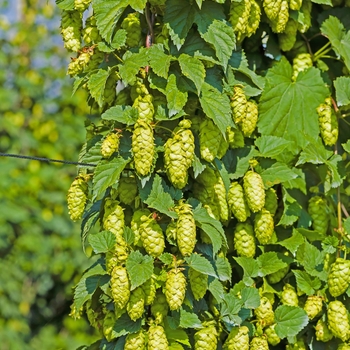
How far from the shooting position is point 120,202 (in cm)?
209

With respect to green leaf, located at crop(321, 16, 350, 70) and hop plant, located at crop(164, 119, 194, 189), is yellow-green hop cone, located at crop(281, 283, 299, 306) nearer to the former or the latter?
hop plant, located at crop(164, 119, 194, 189)

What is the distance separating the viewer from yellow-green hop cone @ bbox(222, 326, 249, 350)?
2.15m

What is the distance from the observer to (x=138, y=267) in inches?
75.2

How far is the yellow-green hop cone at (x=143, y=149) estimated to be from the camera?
74.2 inches

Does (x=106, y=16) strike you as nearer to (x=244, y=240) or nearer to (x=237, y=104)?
(x=237, y=104)

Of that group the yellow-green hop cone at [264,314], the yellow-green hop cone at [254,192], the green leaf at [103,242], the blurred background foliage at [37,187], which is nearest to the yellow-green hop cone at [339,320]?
the yellow-green hop cone at [264,314]

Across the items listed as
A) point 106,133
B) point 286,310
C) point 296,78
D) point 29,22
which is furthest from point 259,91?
point 29,22

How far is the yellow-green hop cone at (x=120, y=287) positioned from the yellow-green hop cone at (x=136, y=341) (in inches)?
5.5

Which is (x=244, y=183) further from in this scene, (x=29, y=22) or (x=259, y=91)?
(x=29, y=22)

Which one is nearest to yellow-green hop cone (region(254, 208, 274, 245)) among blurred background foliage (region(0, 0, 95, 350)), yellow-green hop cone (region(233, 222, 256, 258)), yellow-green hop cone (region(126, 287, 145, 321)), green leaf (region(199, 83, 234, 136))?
yellow-green hop cone (region(233, 222, 256, 258))

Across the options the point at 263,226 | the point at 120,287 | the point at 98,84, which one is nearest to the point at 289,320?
the point at 263,226

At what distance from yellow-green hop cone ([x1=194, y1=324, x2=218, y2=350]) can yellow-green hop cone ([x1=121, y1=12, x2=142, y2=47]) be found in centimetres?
86

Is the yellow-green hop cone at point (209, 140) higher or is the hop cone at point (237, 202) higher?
the yellow-green hop cone at point (209, 140)

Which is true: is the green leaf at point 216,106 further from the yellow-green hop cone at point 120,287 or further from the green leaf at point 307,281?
the green leaf at point 307,281
